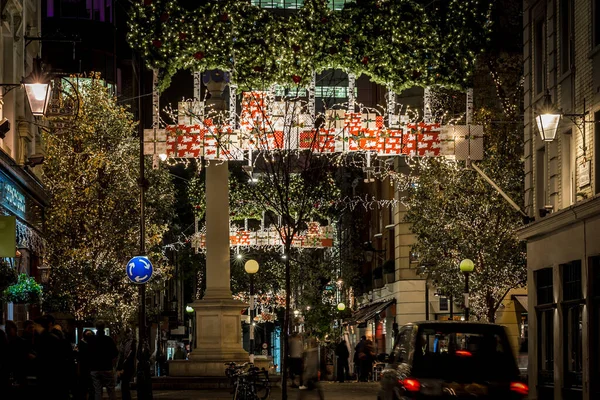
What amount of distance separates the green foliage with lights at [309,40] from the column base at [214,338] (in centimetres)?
716

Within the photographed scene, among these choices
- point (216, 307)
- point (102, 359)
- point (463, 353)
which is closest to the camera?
point (463, 353)

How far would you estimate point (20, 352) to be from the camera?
17.6 metres

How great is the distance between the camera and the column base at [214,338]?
3247 centimetres

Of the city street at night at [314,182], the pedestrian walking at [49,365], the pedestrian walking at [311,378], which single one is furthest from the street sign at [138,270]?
the pedestrian walking at [49,365]

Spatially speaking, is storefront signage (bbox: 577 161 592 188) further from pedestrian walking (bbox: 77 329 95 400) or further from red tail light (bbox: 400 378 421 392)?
pedestrian walking (bbox: 77 329 95 400)

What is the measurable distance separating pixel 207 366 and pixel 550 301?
32.8 ft

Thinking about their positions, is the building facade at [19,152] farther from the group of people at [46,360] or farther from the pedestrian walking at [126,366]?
the group of people at [46,360]

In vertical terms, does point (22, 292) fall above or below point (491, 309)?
above

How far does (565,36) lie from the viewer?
89.5ft

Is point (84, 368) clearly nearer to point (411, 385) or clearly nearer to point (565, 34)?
point (411, 385)

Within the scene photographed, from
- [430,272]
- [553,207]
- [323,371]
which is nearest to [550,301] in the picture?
[553,207]

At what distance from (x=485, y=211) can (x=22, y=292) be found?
18.4 m

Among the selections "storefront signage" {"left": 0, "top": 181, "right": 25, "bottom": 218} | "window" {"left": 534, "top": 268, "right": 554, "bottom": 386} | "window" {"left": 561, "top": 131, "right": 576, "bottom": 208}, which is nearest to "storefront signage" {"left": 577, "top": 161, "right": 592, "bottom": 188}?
"window" {"left": 561, "top": 131, "right": 576, "bottom": 208}

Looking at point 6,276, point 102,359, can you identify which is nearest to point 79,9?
point 6,276
